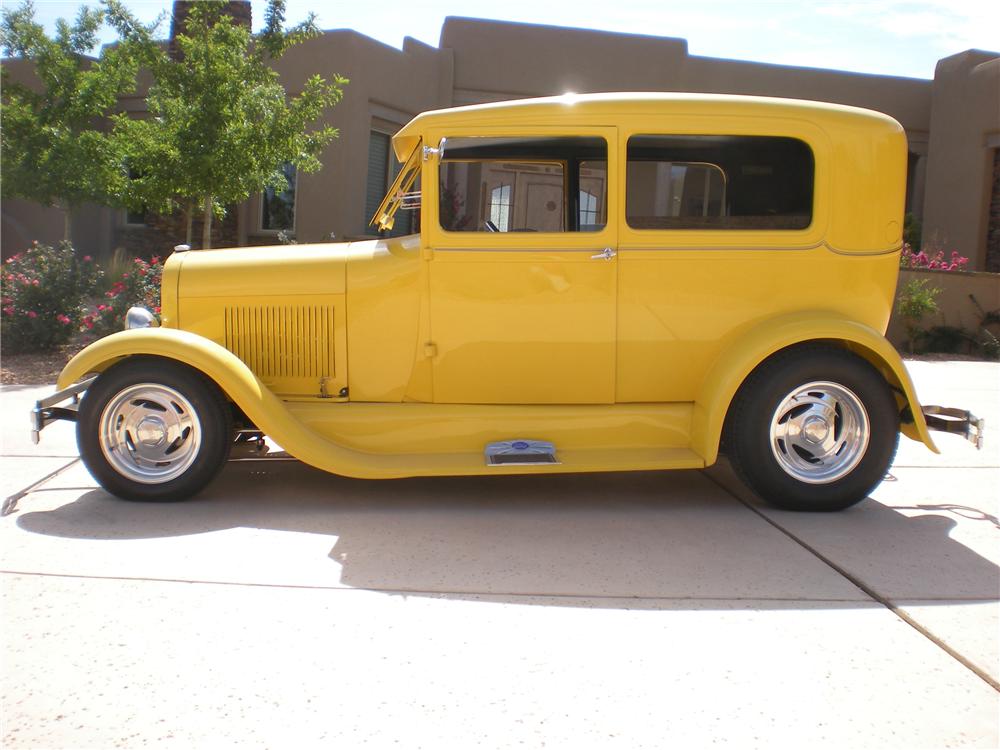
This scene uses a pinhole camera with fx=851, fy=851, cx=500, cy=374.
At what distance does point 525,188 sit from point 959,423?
2642mm

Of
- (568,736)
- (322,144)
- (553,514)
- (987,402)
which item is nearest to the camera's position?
(568,736)

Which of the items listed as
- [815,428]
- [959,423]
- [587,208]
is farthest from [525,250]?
[959,423]

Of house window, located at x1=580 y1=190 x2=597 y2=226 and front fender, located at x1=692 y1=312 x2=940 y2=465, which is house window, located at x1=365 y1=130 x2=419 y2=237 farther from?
front fender, located at x1=692 y1=312 x2=940 y2=465

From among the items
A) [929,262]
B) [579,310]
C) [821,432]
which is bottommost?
[821,432]

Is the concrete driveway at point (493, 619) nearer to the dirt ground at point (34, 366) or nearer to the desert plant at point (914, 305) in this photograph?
the dirt ground at point (34, 366)

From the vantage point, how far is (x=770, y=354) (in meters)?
4.46

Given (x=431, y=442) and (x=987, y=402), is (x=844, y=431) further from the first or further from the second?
(x=987, y=402)

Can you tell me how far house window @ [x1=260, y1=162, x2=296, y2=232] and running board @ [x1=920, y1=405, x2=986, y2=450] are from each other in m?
11.1

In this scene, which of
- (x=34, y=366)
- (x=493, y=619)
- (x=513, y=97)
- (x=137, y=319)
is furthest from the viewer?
(x=513, y=97)

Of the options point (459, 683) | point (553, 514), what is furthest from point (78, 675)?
point (553, 514)

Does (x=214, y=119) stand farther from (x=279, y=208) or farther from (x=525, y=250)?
(x=525, y=250)

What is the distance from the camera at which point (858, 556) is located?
153 inches

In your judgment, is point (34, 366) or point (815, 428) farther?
point (34, 366)

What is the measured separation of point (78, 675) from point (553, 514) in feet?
7.95
